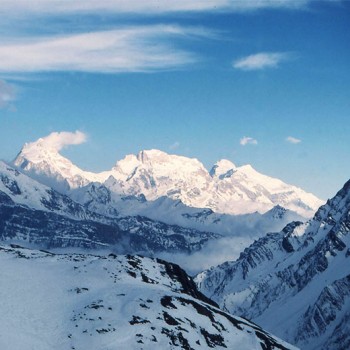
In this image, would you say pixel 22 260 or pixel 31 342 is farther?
pixel 22 260

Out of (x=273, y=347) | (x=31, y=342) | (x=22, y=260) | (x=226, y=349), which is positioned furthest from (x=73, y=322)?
(x=22, y=260)

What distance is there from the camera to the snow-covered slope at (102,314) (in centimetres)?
7631

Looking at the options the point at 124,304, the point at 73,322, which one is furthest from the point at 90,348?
the point at 124,304

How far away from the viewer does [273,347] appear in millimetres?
91562

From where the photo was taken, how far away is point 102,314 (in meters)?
83.9

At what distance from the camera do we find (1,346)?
7069 centimetres

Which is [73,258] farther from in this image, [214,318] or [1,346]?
[1,346]

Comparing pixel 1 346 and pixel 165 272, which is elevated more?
pixel 1 346

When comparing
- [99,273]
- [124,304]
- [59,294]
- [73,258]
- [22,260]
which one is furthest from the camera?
[73,258]

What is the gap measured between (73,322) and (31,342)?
882cm

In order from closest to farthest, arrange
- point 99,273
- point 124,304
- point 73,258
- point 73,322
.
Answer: point 73,322 → point 124,304 → point 99,273 → point 73,258

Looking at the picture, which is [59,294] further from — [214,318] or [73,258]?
[73,258]

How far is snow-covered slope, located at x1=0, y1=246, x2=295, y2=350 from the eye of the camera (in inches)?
3004

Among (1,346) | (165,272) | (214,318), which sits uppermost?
(1,346)
